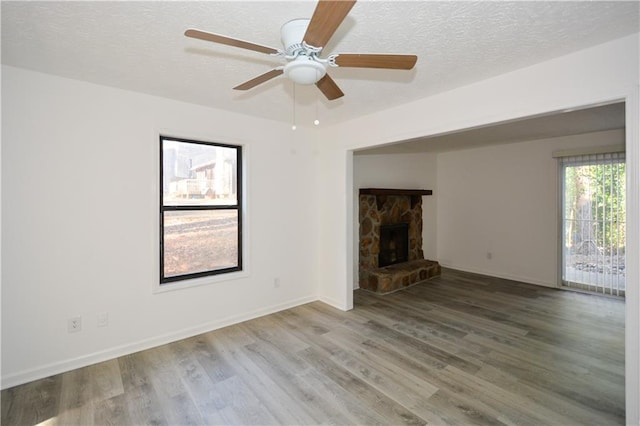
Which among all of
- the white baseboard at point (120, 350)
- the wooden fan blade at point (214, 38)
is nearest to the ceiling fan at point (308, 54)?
the wooden fan blade at point (214, 38)

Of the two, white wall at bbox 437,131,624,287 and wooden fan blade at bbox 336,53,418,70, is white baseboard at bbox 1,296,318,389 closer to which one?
wooden fan blade at bbox 336,53,418,70

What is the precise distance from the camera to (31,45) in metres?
1.94

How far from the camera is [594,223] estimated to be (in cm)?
446

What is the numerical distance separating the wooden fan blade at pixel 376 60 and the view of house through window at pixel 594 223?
4.66m

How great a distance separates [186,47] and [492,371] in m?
3.43

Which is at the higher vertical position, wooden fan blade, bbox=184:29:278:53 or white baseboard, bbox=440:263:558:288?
wooden fan blade, bbox=184:29:278:53

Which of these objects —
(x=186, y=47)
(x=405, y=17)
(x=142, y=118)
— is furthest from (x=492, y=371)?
(x=142, y=118)

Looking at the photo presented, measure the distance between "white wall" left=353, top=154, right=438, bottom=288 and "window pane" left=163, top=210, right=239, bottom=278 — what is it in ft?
6.56

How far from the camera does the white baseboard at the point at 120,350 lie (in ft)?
7.59

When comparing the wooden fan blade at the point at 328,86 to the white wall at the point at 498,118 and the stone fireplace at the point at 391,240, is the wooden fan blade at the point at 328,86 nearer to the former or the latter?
the white wall at the point at 498,118

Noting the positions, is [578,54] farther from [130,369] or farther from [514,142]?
[130,369]

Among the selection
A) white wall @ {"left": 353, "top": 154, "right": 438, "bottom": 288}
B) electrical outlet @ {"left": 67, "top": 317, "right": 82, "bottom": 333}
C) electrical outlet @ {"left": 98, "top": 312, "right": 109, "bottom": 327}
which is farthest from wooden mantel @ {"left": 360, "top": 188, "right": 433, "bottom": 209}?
electrical outlet @ {"left": 67, "top": 317, "right": 82, "bottom": 333}

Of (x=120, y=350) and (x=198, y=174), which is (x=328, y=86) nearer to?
(x=198, y=174)

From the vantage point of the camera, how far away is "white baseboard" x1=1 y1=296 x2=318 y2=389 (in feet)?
7.59
